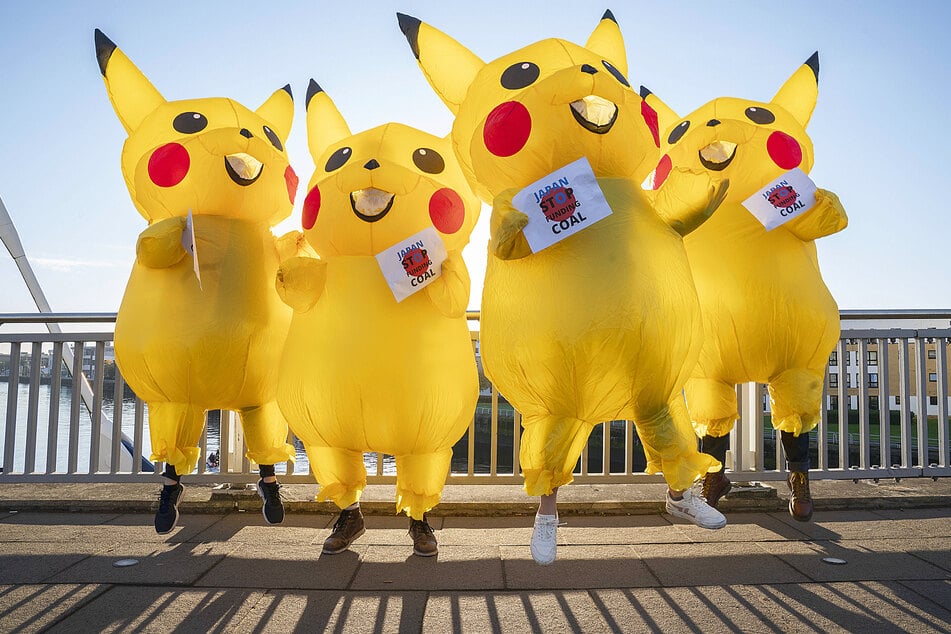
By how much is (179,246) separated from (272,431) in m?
1.04

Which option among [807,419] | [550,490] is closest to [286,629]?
[550,490]

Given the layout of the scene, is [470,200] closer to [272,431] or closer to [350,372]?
[350,372]

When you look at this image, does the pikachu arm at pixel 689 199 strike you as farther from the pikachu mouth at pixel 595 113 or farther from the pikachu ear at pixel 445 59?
the pikachu ear at pixel 445 59

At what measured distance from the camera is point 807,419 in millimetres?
2848

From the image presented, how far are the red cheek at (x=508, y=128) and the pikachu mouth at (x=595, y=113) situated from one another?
199 mm

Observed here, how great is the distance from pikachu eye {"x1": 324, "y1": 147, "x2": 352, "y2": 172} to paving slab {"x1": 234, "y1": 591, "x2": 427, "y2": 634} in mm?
1908

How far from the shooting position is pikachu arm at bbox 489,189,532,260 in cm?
229

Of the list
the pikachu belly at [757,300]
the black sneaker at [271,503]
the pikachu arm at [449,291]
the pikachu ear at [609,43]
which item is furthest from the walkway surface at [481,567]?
the pikachu ear at [609,43]

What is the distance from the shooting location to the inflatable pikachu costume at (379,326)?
2.64 meters

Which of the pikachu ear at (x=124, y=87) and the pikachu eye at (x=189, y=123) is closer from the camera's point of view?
the pikachu eye at (x=189, y=123)

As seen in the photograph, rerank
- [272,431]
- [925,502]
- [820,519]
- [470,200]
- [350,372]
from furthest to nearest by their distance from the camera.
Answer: [925,502] < [820,519] < [272,431] < [470,200] < [350,372]

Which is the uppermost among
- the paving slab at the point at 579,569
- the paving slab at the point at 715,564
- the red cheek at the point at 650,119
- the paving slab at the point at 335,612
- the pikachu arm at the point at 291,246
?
the red cheek at the point at 650,119

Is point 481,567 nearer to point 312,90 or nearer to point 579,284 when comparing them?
point 579,284

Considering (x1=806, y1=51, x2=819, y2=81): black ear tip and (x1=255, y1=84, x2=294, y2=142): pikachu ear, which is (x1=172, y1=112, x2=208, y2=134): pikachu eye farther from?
(x1=806, y1=51, x2=819, y2=81): black ear tip
